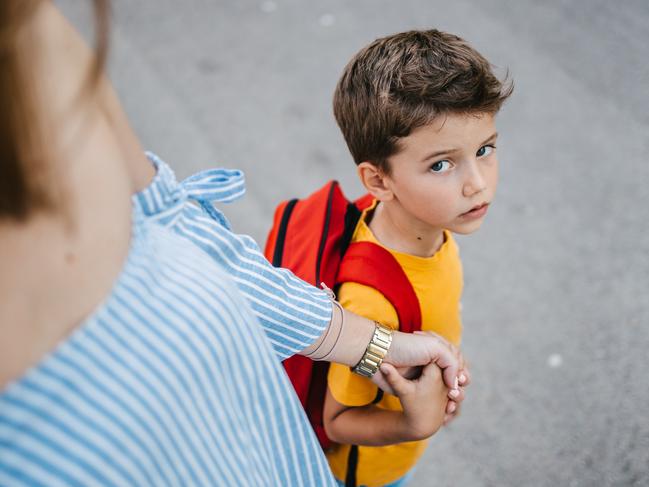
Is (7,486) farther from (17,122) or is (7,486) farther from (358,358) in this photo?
(358,358)

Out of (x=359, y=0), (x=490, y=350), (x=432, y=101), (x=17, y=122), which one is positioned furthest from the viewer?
(x=359, y=0)

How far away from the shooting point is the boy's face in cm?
99

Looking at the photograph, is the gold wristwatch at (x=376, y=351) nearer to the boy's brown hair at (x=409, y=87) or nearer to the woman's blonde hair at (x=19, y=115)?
the boy's brown hair at (x=409, y=87)

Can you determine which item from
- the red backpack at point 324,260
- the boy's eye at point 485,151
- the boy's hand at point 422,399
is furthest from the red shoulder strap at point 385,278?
the boy's eye at point 485,151

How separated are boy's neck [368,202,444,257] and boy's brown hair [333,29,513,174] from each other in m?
0.11

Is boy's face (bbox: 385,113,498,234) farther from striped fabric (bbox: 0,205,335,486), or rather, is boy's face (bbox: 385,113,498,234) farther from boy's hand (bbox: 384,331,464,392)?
striped fabric (bbox: 0,205,335,486)

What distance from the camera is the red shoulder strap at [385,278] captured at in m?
1.01

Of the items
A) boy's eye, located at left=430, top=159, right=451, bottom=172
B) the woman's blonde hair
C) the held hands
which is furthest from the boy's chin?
the woman's blonde hair

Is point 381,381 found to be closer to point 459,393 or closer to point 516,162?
point 459,393

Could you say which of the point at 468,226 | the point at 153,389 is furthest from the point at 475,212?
the point at 153,389

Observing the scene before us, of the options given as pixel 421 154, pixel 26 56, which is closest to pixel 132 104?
pixel 421 154

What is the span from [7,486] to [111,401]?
4.2 inches

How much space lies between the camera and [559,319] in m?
2.02

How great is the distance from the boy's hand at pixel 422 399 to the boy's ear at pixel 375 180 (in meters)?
0.34
